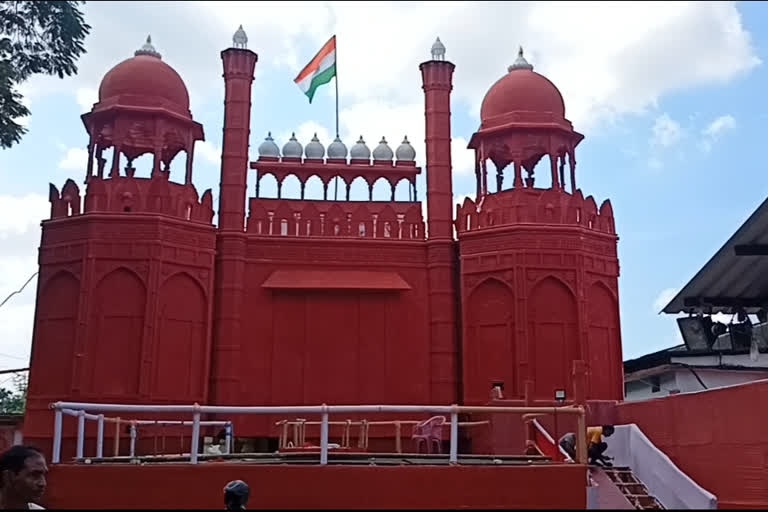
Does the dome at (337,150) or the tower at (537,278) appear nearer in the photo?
Answer: the tower at (537,278)

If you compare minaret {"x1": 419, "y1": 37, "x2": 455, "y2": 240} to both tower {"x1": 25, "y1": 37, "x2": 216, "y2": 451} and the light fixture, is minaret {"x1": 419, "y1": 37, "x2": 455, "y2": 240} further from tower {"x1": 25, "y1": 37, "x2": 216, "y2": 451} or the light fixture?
the light fixture

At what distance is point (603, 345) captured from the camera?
17.6m

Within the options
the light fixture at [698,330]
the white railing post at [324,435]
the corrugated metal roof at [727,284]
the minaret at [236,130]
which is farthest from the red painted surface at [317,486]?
the minaret at [236,130]

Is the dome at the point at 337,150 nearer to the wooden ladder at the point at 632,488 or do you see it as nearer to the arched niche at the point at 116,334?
the arched niche at the point at 116,334

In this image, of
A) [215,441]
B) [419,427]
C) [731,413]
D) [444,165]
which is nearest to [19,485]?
[731,413]

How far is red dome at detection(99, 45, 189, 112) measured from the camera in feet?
58.4

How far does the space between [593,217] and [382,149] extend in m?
5.12

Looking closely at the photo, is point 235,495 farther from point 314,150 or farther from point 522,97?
point 522,97

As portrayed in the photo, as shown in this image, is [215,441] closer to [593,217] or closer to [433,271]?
[433,271]

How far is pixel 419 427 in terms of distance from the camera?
1241 cm

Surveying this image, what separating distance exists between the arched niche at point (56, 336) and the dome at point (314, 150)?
593cm

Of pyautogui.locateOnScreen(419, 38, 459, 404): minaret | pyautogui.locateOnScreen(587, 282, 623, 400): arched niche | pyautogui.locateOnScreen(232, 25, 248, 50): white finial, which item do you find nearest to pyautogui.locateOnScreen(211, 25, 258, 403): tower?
pyautogui.locateOnScreen(232, 25, 248, 50): white finial

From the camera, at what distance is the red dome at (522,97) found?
61.3ft

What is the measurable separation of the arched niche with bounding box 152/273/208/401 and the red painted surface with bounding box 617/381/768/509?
9411 mm
